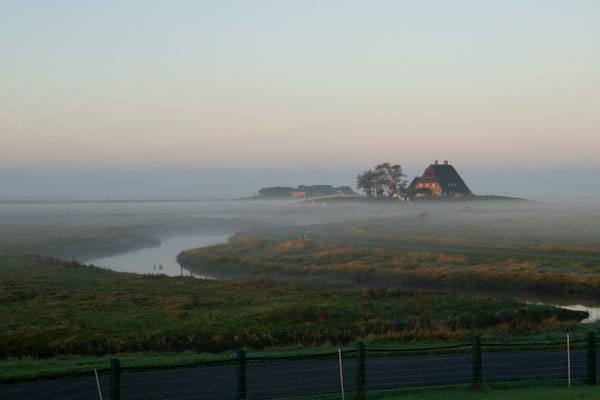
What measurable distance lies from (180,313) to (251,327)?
459 centimetres

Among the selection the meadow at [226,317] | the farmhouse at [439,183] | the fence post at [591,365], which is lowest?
the meadow at [226,317]

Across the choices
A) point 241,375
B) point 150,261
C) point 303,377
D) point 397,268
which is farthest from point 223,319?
point 150,261

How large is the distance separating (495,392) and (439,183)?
150 m

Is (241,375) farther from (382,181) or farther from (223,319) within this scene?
(382,181)

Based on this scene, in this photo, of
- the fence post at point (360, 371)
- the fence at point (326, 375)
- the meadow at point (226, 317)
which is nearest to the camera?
the fence post at point (360, 371)

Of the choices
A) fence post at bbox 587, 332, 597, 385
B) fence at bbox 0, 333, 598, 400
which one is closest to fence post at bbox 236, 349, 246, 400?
fence at bbox 0, 333, 598, 400

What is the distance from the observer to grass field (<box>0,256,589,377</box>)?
19062 millimetres

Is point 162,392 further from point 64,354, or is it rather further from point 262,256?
point 262,256

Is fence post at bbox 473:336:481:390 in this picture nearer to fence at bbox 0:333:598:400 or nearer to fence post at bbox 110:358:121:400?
fence at bbox 0:333:598:400

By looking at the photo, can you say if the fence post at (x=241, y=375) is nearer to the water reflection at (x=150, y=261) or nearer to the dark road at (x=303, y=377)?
the dark road at (x=303, y=377)

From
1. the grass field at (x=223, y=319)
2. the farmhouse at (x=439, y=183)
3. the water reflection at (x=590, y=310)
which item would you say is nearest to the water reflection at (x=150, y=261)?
the grass field at (x=223, y=319)

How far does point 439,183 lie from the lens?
157m

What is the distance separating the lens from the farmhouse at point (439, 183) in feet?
518

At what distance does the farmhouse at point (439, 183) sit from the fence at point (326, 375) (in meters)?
146
